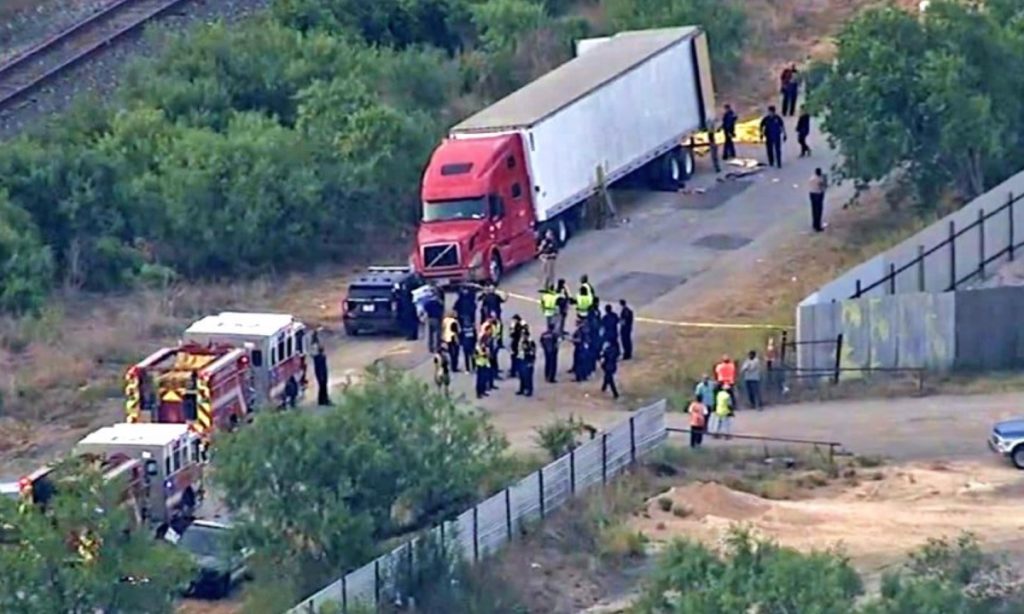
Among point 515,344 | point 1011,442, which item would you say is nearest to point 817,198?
point 515,344

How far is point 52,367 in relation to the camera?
51688 mm

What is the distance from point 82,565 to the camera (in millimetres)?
37250

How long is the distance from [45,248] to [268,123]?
255 inches

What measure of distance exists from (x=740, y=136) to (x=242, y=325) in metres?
18.2

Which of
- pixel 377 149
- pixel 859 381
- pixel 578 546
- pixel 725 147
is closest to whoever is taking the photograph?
pixel 578 546

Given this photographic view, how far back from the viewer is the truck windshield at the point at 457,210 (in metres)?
55.4

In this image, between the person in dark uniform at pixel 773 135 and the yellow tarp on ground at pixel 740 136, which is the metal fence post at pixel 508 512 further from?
the yellow tarp on ground at pixel 740 136

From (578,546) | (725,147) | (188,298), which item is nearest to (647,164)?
(725,147)

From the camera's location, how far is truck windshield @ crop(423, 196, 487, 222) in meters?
55.4

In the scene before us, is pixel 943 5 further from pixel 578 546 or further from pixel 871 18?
pixel 578 546

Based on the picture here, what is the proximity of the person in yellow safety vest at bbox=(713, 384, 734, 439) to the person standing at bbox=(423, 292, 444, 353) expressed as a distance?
18.3ft

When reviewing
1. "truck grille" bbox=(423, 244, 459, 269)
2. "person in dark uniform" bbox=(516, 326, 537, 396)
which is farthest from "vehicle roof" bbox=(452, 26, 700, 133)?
"person in dark uniform" bbox=(516, 326, 537, 396)

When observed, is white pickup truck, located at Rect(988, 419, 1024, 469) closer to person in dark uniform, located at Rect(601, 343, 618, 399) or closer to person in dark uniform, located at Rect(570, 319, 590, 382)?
person in dark uniform, located at Rect(601, 343, 618, 399)

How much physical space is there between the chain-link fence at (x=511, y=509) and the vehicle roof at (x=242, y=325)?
5.20 metres
